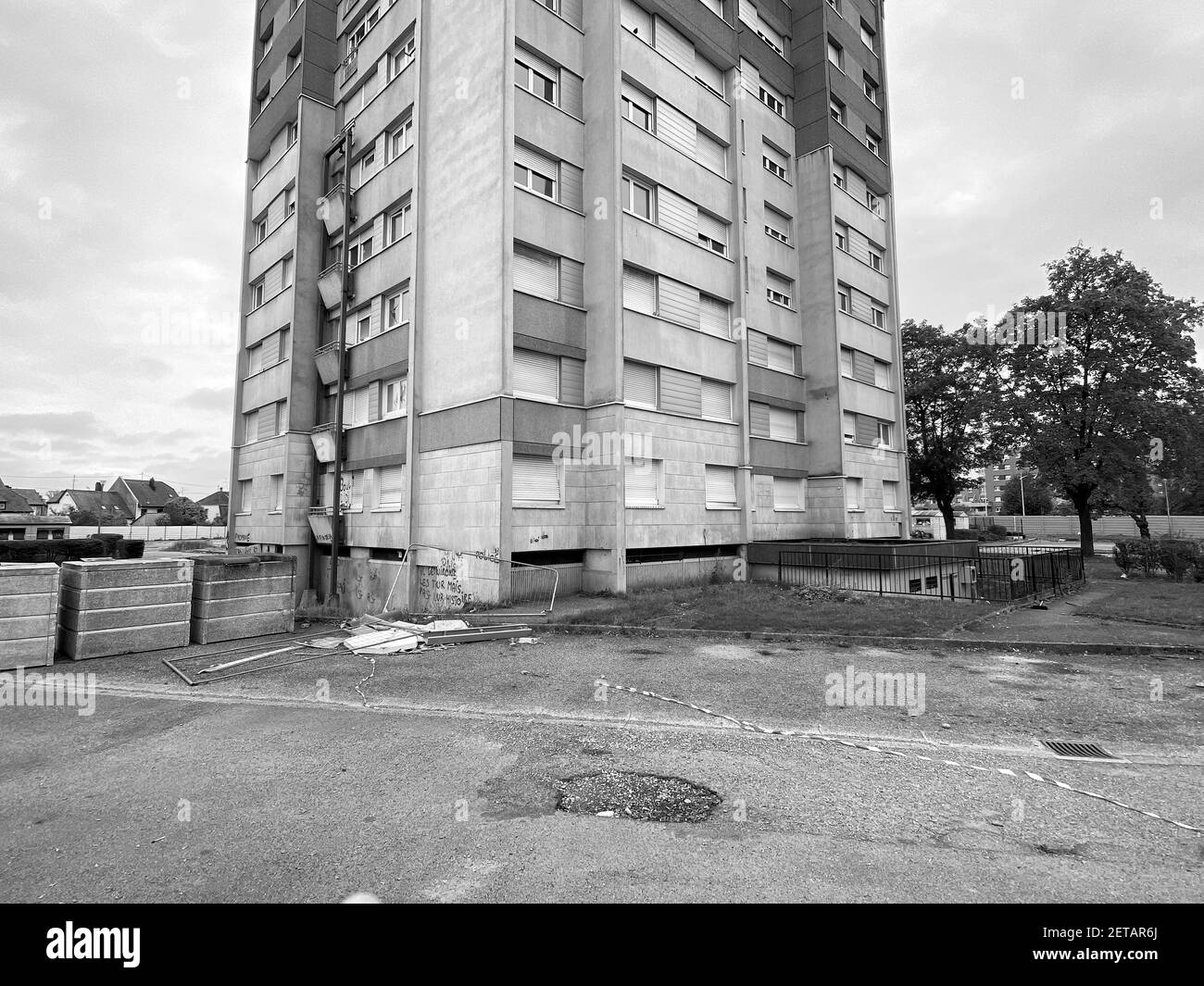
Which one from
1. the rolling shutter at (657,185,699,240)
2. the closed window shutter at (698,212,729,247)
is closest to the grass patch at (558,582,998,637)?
the rolling shutter at (657,185,699,240)

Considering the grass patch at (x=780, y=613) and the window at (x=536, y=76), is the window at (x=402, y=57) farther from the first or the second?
the grass patch at (x=780, y=613)

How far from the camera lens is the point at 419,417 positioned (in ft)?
56.2

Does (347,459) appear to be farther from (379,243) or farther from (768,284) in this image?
(768,284)

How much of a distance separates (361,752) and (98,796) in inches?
69.9

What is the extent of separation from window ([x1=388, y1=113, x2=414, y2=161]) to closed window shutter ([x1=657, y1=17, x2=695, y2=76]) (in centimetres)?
789

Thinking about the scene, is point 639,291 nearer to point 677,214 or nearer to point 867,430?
point 677,214

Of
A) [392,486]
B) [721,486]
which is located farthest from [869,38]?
[392,486]

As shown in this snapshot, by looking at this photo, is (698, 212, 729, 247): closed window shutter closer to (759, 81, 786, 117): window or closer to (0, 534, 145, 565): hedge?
(759, 81, 786, 117): window

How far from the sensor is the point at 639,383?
56.4 ft

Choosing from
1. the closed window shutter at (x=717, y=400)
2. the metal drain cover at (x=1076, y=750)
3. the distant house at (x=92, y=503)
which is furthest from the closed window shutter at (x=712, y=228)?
the distant house at (x=92, y=503)

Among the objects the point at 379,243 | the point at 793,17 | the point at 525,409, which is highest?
the point at 793,17

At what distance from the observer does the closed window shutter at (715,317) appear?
19.5 metres

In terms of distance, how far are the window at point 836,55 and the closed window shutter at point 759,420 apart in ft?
52.4
